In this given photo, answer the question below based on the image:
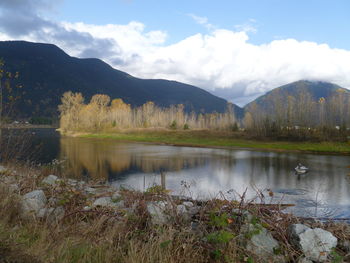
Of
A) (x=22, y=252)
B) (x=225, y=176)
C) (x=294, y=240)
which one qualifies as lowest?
(x=225, y=176)

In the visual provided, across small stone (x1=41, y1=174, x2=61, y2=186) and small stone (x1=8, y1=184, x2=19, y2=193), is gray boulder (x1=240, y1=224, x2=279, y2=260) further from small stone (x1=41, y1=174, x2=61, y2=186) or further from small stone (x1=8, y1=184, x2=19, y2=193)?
small stone (x1=41, y1=174, x2=61, y2=186)

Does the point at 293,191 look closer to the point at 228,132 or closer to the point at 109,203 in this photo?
the point at 109,203

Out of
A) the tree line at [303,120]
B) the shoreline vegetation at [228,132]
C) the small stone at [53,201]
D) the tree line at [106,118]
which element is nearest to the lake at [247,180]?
the small stone at [53,201]

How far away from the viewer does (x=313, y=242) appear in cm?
418

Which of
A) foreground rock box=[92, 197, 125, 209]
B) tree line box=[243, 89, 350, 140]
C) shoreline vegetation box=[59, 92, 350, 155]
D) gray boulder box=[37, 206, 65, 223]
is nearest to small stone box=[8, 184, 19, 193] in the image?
gray boulder box=[37, 206, 65, 223]

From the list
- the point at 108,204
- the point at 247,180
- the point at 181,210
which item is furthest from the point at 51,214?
the point at 247,180

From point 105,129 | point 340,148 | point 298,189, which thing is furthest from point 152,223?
point 105,129

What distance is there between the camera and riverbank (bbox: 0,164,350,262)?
3.70 metres

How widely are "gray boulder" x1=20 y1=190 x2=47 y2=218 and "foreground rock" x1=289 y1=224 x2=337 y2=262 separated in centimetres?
461

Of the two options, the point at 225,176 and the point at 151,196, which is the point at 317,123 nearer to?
the point at 225,176

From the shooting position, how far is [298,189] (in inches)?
587

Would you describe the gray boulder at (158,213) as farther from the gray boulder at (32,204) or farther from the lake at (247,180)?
the lake at (247,180)

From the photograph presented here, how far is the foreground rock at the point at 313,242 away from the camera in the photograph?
411 cm

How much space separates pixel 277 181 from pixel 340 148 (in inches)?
973
